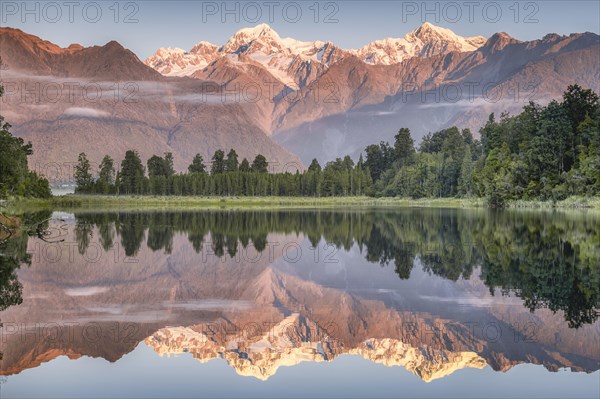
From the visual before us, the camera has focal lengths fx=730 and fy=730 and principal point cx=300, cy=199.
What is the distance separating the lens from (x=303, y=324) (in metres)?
18.7

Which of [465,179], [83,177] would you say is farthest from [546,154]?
[83,177]

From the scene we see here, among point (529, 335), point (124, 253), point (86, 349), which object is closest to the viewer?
point (86, 349)

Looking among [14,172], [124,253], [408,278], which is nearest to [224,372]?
[408,278]

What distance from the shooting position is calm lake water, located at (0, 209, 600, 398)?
13.6 meters

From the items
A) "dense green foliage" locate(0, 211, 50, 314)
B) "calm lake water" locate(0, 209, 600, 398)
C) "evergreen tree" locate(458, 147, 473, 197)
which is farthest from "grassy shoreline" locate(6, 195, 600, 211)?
"calm lake water" locate(0, 209, 600, 398)

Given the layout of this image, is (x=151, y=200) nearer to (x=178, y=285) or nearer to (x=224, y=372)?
(x=178, y=285)

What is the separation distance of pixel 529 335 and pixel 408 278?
395 inches

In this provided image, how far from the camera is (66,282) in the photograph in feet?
86.1

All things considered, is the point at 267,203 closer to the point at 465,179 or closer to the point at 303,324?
the point at 465,179

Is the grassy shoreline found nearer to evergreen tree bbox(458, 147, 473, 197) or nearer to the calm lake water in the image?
evergreen tree bbox(458, 147, 473, 197)

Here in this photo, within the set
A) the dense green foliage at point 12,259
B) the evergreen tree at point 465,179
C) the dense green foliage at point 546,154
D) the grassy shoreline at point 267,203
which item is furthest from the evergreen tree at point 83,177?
the dense green foliage at point 12,259

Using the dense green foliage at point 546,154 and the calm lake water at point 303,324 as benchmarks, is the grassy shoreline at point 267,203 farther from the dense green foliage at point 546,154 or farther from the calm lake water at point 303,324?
the calm lake water at point 303,324

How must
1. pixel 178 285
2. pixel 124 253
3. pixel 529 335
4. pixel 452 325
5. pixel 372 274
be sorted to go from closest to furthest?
1. pixel 529 335
2. pixel 452 325
3. pixel 178 285
4. pixel 372 274
5. pixel 124 253

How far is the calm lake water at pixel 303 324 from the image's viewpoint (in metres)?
13.6
